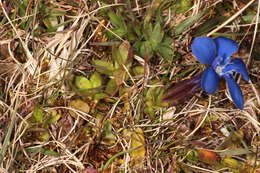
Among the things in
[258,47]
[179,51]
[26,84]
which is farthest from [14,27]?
[258,47]

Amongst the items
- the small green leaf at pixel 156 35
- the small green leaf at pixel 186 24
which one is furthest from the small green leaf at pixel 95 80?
the small green leaf at pixel 186 24

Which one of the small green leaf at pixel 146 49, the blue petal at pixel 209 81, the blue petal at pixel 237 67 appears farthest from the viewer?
the small green leaf at pixel 146 49

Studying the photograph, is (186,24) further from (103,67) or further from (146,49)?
(103,67)

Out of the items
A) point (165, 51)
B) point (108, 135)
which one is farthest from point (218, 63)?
point (108, 135)

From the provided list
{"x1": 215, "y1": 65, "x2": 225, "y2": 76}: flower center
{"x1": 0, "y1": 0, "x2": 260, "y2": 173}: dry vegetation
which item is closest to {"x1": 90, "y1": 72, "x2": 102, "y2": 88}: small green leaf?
{"x1": 0, "y1": 0, "x2": 260, "y2": 173}: dry vegetation

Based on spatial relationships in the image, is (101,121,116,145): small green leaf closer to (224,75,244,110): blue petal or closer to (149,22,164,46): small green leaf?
(149,22,164,46): small green leaf

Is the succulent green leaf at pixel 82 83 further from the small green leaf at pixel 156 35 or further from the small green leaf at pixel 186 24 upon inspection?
the small green leaf at pixel 186 24
